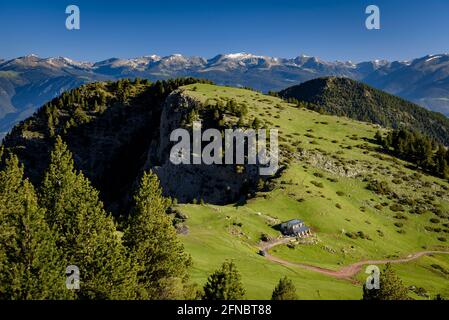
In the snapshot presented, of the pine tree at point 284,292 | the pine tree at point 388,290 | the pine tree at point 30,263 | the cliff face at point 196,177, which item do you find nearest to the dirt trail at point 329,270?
the pine tree at point 388,290

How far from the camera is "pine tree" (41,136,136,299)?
3772cm

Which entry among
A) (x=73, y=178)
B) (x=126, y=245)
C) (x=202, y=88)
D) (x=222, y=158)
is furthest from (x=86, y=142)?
(x=126, y=245)

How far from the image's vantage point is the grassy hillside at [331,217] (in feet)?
206

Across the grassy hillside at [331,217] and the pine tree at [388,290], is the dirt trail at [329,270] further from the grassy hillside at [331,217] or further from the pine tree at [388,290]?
the pine tree at [388,290]

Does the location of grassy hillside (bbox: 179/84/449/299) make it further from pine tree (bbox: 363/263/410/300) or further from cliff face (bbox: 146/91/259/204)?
cliff face (bbox: 146/91/259/204)

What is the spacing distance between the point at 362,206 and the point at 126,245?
74819 millimetres

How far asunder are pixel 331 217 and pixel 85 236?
→ 6217 cm

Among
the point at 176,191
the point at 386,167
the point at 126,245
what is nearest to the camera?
the point at 126,245

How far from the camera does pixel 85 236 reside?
147 ft

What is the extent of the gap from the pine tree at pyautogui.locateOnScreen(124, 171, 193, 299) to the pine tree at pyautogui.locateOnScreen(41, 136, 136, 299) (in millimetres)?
2064

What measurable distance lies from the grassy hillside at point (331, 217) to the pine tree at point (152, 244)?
758cm

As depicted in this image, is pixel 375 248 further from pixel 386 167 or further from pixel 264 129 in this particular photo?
pixel 264 129

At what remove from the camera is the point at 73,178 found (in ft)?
188

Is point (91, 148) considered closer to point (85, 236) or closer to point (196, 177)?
point (196, 177)
